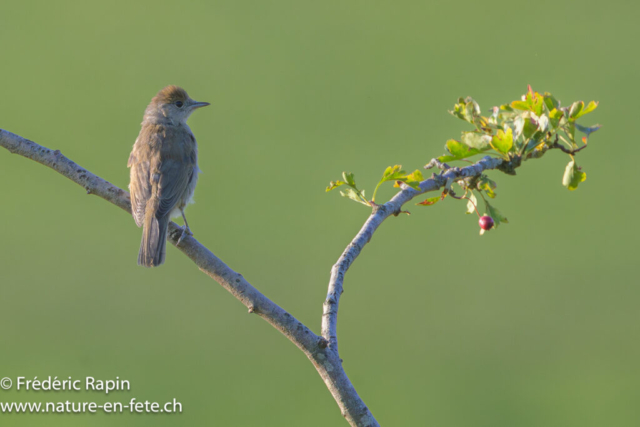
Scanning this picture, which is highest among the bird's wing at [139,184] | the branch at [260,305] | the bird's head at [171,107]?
the bird's head at [171,107]

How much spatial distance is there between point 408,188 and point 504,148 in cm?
44

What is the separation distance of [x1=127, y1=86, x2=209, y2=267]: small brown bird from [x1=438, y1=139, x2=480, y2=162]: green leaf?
177 centimetres

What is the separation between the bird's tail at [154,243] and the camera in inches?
157

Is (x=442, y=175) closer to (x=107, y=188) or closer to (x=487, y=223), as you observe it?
(x=487, y=223)

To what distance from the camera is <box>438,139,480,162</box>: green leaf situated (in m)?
2.66

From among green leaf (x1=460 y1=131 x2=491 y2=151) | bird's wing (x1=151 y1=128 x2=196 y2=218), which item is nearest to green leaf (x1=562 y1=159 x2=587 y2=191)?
green leaf (x1=460 y1=131 x2=491 y2=151)

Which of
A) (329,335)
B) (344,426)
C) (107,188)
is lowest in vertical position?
(329,335)

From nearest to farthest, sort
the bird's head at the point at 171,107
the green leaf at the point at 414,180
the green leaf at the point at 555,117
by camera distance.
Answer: the green leaf at the point at 555,117 → the green leaf at the point at 414,180 → the bird's head at the point at 171,107

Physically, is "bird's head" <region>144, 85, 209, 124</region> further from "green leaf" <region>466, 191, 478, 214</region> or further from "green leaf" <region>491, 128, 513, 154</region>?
"green leaf" <region>491, 128, 513, 154</region>

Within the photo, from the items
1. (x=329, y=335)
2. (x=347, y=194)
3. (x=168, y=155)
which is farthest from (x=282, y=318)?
(x=168, y=155)

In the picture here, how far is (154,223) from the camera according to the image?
4.14 m

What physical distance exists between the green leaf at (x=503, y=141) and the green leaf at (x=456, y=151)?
0.25 ft

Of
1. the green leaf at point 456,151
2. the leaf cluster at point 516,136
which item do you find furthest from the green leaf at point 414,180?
the green leaf at point 456,151

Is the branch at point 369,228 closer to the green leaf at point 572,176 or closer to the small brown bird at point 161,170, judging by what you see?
the green leaf at point 572,176
